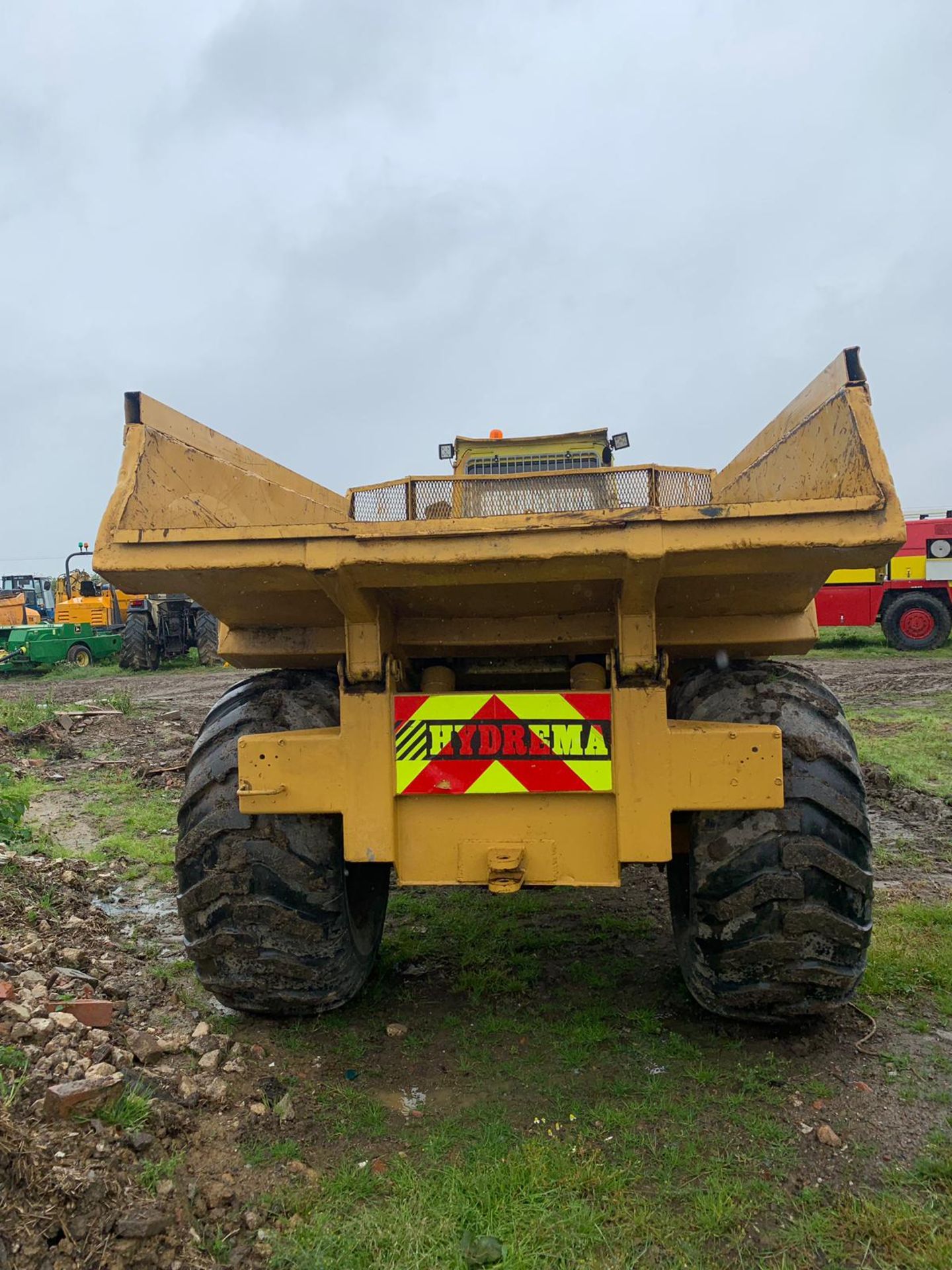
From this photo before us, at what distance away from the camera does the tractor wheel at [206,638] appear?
18359mm

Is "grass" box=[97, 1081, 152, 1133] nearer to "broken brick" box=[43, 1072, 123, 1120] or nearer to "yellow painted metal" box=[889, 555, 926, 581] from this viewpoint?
"broken brick" box=[43, 1072, 123, 1120]

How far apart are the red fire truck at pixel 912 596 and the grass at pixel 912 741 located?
556 cm

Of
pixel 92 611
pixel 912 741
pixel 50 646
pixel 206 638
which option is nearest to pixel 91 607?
pixel 92 611

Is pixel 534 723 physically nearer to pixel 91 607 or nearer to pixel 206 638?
pixel 206 638

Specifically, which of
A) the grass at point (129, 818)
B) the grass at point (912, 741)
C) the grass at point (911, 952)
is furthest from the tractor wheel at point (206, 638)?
the grass at point (911, 952)

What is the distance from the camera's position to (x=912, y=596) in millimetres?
15617

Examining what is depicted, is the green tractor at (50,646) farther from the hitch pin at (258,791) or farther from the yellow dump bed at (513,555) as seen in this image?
the hitch pin at (258,791)

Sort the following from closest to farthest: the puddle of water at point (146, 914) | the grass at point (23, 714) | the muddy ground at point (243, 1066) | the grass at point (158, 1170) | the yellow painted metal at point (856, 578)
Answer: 1. the muddy ground at point (243, 1066)
2. the grass at point (158, 1170)
3. the puddle of water at point (146, 914)
4. the grass at point (23, 714)
5. the yellow painted metal at point (856, 578)

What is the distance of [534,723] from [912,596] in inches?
609

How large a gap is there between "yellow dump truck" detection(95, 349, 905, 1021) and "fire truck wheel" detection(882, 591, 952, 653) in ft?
47.5

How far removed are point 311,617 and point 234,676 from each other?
14.2 meters

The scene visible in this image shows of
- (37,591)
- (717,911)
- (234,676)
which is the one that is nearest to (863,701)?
(717,911)

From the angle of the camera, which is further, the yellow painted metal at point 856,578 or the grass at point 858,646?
the grass at point 858,646

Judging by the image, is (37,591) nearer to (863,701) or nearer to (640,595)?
(863,701)
